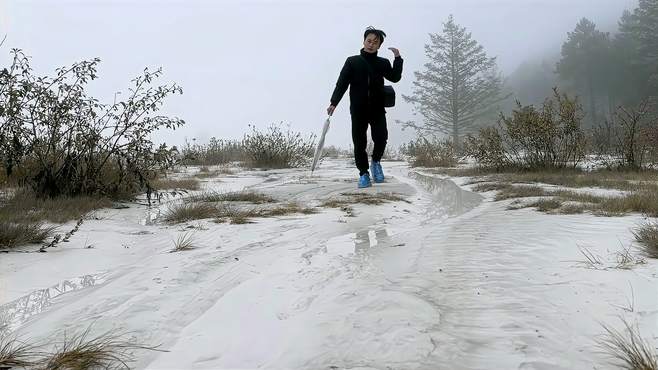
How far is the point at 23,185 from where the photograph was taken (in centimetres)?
386

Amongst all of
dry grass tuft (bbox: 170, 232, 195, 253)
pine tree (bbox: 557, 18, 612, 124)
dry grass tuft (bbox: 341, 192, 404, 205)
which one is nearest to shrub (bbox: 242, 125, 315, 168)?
dry grass tuft (bbox: 341, 192, 404, 205)

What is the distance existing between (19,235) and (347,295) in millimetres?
1825

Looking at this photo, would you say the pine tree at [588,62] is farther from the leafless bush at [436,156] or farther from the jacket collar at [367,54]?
the jacket collar at [367,54]

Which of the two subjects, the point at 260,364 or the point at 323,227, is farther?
the point at 323,227

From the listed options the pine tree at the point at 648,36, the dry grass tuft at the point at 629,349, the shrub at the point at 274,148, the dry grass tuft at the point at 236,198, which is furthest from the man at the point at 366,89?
the pine tree at the point at 648,36

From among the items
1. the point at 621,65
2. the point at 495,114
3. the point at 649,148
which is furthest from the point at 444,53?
the point at 649,148

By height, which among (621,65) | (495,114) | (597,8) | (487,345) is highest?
(597,8)

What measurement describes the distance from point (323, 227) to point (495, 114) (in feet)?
131

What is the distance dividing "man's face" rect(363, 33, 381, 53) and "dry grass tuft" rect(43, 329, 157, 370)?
5070 mm

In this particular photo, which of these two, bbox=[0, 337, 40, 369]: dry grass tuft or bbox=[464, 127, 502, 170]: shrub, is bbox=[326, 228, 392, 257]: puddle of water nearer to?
bbox=[0, 337, 40, 369]: dry grass tuft

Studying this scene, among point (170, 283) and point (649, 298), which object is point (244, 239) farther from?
point (649, 298)

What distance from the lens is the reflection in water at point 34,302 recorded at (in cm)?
134

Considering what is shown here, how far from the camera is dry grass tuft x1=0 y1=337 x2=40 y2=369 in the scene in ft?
3.40

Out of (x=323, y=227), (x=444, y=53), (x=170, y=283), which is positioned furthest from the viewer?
(x=444, y=53)
